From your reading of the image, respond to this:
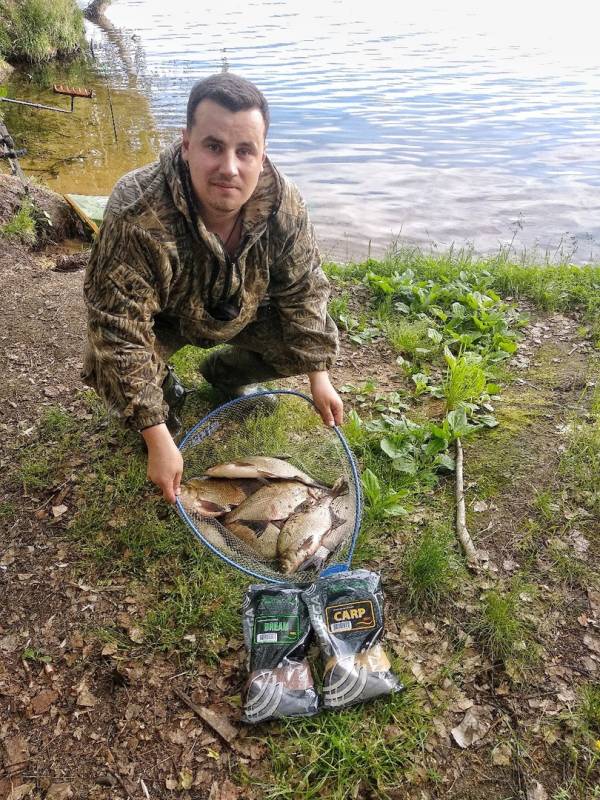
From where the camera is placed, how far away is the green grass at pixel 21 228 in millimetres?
5590

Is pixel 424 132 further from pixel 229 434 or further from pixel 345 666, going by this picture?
pixel 345 666

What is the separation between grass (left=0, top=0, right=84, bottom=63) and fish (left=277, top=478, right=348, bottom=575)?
19722 millimetres

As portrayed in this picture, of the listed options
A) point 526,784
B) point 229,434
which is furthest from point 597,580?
point 229,434

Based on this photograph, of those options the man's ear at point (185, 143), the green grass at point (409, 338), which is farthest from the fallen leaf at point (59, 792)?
the green grass at point (409, 338)

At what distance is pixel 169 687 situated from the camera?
221 cm

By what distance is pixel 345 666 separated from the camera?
6.88ft

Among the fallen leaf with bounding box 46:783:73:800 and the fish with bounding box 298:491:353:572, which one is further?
the fish with bounding box 298:491:353:572

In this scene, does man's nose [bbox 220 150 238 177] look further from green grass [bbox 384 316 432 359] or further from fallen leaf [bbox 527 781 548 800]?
fallen leaf [bbox 527 781 548 800]

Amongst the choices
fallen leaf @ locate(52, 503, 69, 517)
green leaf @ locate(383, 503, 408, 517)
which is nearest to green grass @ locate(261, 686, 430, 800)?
green leaf @ locate(383, 503, 408, 517)

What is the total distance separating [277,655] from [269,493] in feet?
2.64

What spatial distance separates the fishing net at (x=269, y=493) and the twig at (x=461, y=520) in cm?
56

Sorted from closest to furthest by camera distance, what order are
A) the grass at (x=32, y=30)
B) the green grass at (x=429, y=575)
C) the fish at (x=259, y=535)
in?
the green grass at (x=429, y=575) < the fish at (x=259, y=535) < the grass at (x=32, y=30)

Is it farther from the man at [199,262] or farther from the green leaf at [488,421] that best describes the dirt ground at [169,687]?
the man at [199,262]

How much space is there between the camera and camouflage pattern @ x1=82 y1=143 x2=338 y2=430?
2281 mm
